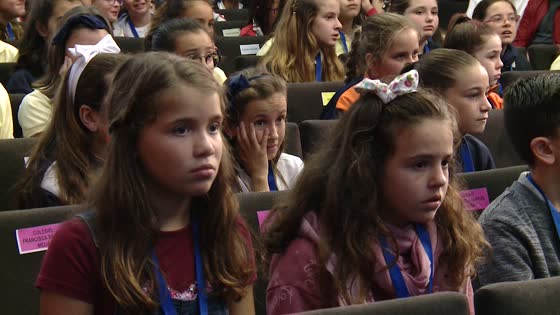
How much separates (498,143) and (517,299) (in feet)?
7.77

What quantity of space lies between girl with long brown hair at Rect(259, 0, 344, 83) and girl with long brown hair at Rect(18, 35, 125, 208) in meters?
2.58

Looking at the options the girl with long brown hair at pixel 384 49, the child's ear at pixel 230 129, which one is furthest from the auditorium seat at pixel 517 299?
the girl with long brown hair at pixel 384 49

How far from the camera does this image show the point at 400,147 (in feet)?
7.90

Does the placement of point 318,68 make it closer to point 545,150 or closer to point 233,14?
point 233,14

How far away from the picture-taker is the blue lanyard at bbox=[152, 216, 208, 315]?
6.93 ft

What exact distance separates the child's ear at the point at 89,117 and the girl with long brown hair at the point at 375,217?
78cm

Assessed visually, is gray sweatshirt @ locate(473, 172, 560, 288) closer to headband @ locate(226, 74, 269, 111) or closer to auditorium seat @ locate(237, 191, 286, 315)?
auditorium seat @ locate(237, 191, 286, 315)

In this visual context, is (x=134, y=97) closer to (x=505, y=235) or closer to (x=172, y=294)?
(x=172, y=294)

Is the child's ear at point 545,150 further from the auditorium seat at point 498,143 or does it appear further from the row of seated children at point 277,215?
the auditorium seat at point 498,143

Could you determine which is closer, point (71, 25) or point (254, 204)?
point (254, 204)

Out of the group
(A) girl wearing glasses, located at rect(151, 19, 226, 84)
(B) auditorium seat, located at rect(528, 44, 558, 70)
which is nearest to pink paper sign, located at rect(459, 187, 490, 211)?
(A) girl wearing glasses, located at rect(151, 19, 226, 84)

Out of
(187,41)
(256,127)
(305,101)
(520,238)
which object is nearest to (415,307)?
(520,238)

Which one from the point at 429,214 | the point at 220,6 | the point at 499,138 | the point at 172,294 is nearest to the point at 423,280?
the point at 429,214

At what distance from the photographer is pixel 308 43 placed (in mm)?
5707
